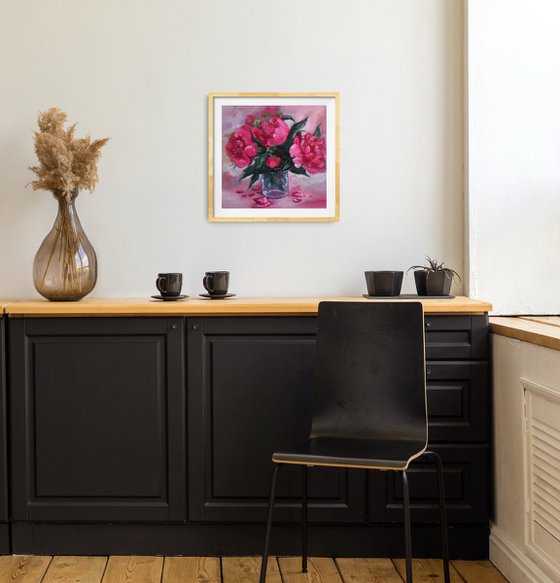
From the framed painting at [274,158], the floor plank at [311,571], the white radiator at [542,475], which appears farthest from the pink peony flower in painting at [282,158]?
→ the floor plank at [311,571]

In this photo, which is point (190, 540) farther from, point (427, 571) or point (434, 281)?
point (434, 281)

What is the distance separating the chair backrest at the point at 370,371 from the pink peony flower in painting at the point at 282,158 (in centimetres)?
71

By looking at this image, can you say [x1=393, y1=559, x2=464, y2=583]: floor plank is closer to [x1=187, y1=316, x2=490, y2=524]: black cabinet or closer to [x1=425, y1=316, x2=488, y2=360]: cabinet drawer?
[x1=187, y1=316, x2=490, y2=524]: black cabinet

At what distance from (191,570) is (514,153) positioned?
200cm

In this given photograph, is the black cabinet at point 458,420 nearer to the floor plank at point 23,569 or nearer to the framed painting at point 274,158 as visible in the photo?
the framed painting at point 274,158

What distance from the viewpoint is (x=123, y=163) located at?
2.93 meters

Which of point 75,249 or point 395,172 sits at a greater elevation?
point 395,172

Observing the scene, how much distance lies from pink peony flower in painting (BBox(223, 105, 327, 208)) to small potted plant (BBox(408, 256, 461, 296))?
505 millimetres

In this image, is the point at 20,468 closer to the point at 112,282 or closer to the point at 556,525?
the point at 112,282

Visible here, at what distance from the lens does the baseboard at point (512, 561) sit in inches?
87.0

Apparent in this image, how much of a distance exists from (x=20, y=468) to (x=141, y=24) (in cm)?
180

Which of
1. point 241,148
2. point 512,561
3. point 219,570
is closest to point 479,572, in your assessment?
point 512,561

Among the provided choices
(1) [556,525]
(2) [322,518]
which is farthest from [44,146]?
(1) [556,525]

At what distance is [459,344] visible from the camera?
2.55 metres
